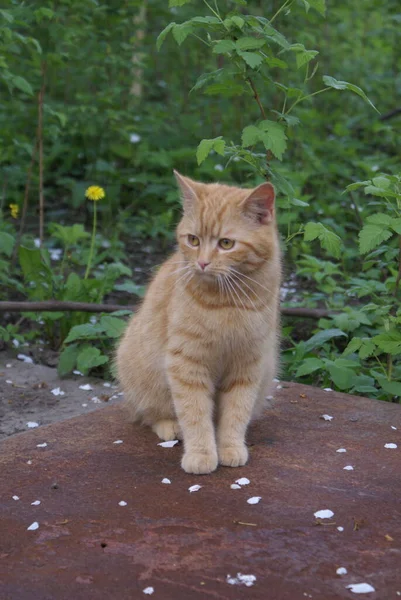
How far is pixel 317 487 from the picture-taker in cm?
302

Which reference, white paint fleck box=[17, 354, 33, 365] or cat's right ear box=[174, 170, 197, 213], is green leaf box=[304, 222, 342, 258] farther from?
white paint fleck box=[17, 354, 33, 365]

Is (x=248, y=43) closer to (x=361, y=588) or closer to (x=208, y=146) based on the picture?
(x=208, y=146)

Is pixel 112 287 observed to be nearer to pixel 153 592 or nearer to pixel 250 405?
pixel 250 405

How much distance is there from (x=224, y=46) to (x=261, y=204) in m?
0.86

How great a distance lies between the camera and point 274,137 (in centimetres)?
377

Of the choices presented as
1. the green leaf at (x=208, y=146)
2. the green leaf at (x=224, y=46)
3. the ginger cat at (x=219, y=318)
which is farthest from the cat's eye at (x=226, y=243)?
the green leaf at (x=224, y=46)

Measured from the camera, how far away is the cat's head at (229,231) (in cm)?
312

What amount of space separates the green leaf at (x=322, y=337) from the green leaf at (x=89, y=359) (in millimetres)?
1050

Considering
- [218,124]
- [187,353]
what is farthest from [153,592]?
[218,124]

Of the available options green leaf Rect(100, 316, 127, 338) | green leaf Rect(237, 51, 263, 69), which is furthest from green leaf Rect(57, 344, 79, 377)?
green leaf Rect(237, 51, 263, 69)

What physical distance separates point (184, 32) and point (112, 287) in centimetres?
181

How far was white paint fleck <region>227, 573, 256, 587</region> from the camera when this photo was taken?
2.37 meters

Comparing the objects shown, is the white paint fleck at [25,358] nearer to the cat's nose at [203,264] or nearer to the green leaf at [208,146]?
the green leaf at [208,146]

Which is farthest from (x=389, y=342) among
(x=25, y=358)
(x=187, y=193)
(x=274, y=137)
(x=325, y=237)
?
(x=25, y=358)
